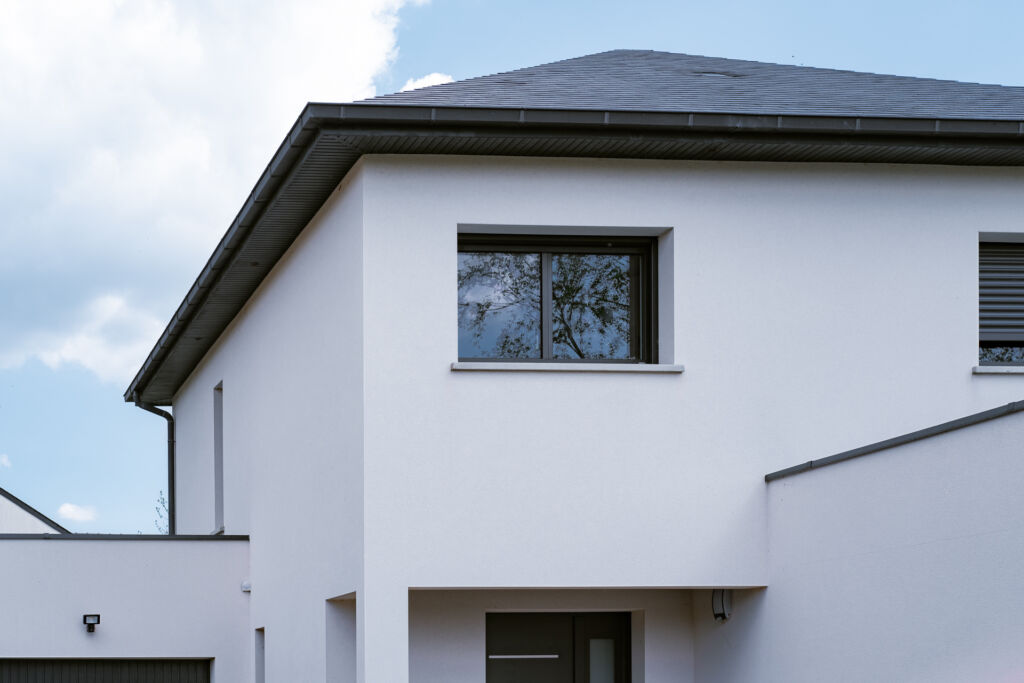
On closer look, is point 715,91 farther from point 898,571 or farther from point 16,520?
point 16,520

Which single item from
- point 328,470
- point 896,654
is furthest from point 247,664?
point 896,654

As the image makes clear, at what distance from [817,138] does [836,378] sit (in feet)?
6.04

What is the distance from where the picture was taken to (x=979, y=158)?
11.8 meters

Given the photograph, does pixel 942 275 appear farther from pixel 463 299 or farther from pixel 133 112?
pixel 133 112

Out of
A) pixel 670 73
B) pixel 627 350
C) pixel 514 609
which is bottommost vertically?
pixel 514 609

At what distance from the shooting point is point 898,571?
9305 mm

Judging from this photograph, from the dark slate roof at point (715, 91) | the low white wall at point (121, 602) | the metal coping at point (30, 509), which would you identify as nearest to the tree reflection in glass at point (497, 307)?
the dark slate roof at point (715, 91)

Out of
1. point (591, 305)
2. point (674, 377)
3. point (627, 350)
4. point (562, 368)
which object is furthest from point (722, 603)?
point (591, 305)

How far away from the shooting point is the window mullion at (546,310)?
11828mm

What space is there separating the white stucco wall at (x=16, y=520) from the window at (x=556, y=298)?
21.6 m

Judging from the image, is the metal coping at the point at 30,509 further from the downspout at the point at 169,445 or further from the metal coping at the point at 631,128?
the metal coping at the point at 631,128

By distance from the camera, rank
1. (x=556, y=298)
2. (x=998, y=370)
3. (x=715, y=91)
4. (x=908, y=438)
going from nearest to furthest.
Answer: (x=908, y=438)
(x=998, y=370)
(x=556, y=298)
(x=715, y=91)

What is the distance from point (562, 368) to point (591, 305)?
31.3 inches

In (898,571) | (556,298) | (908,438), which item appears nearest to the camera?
(908,438)
